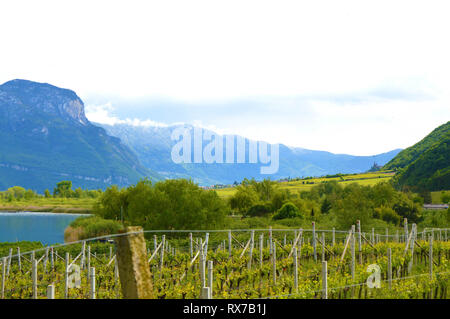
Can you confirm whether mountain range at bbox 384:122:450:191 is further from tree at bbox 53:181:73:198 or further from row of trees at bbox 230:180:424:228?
tree at bbox 53:181:73:198

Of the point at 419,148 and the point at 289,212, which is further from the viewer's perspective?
the point at 419,148

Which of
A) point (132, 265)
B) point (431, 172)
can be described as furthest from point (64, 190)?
point (132, 265)

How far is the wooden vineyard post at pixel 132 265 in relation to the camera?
6.71 meters

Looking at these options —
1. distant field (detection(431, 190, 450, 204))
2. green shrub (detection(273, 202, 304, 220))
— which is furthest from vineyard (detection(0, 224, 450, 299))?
distant field (detection(431, 190, 450, 204))

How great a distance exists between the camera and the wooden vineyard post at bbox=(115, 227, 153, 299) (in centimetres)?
671

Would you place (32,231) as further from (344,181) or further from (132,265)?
(344,181)

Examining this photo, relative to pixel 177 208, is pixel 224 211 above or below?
below

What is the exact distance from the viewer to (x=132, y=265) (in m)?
6.68

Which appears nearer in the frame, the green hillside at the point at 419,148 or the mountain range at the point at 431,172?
the mountain range at the point at 431,172

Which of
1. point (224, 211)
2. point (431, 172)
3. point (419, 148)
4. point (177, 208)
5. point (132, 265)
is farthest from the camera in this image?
point (419, 148)

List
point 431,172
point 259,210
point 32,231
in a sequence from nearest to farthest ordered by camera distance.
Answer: point 259,210 → point 32,231 → point 431,172

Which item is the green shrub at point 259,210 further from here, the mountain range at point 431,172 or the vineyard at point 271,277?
the vineyard at point 271,277

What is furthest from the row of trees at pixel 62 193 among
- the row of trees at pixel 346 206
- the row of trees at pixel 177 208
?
the row of trees at pixel 177 208
